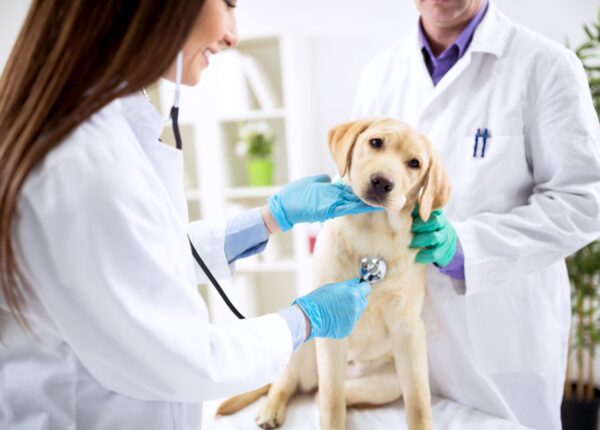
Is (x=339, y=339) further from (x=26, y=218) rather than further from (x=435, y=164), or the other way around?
(x=26, y=218)

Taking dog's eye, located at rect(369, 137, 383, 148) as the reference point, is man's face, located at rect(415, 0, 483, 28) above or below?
above

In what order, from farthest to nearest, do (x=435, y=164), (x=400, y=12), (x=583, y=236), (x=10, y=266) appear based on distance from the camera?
(x=400, y=12) < (x=583, y=236) < (x=435, y=164) < (x=10, y=266)

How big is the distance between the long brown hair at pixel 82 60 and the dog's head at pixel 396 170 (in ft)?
1.59

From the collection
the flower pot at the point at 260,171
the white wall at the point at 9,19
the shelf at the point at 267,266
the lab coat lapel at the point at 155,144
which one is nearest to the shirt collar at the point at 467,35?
the lab coat lapel at the point at 155,144

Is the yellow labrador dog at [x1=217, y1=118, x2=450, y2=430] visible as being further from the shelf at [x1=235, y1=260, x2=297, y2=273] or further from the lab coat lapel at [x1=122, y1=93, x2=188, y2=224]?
the shelf at [x1=235, y1=260, x2=297, y2=273]

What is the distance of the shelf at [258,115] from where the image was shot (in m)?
2.89

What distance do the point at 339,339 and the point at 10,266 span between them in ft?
2.25

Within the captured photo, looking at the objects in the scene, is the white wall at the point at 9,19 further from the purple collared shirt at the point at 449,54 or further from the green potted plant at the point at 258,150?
the purple collared shirt at the point at 449,54

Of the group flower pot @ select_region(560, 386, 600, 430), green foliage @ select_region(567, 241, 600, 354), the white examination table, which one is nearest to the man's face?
the white examination table

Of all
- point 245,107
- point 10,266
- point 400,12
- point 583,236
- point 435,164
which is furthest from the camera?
point 245,107

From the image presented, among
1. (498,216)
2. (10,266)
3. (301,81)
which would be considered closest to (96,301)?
(10,266)

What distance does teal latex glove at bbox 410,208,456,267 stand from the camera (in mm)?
1074

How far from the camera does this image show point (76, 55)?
2.28 feet

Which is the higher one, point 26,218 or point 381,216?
point 26,218
